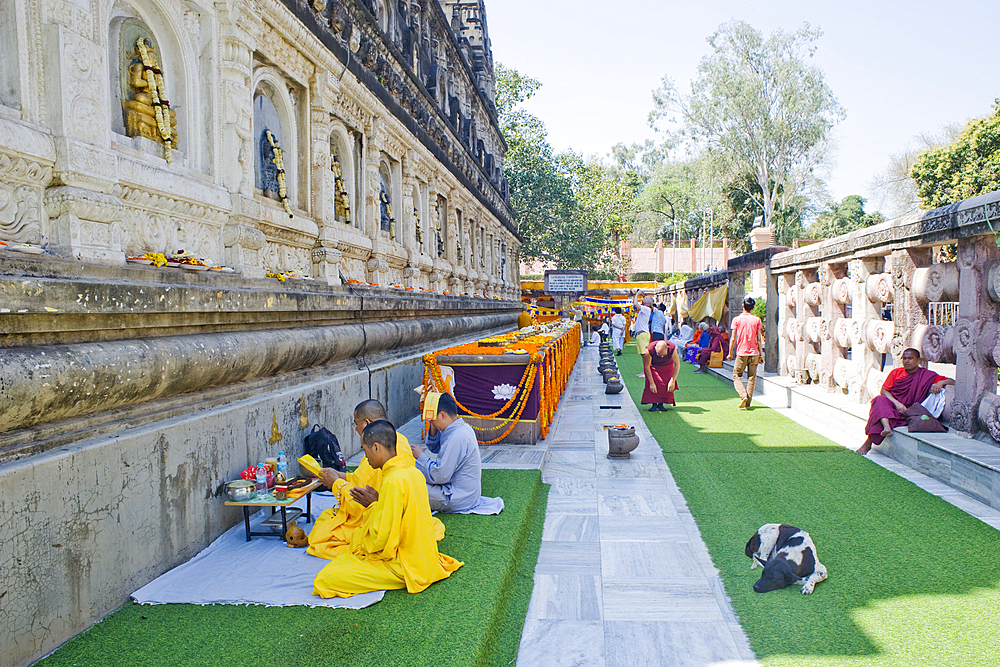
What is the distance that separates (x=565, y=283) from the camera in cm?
3344

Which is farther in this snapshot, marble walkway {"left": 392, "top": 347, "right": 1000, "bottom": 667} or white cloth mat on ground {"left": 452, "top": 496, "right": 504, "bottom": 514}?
white cloth mat on ground {"left": 452, "top": 496, "right": 504, "bottom": 514}

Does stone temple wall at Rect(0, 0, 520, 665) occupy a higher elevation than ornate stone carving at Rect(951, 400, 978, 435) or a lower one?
higher

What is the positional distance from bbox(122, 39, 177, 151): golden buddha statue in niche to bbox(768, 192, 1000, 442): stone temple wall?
22.6 ft

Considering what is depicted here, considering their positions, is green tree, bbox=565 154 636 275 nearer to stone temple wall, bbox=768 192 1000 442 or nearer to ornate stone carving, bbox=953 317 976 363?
stone temple wall, bbox=768 192 1000 442

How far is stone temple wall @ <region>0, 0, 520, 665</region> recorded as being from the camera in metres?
3.00

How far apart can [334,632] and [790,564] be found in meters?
2.60

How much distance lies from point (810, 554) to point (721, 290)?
42.5ft

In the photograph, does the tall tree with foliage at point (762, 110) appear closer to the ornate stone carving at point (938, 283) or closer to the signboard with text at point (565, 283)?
the signboard with text at point (565, 283)

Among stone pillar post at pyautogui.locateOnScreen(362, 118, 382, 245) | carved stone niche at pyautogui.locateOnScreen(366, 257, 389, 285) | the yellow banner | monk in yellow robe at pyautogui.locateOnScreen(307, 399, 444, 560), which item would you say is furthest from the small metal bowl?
the yellow banner

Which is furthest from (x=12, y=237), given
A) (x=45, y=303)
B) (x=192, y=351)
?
(x=192, y=351)

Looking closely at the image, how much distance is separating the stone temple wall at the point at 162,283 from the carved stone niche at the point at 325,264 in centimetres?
A: 3

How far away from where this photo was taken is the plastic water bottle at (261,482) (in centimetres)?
433

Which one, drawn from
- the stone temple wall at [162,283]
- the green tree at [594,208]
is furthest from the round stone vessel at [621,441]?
the green tree at [594,208]

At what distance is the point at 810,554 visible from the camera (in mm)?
3836
